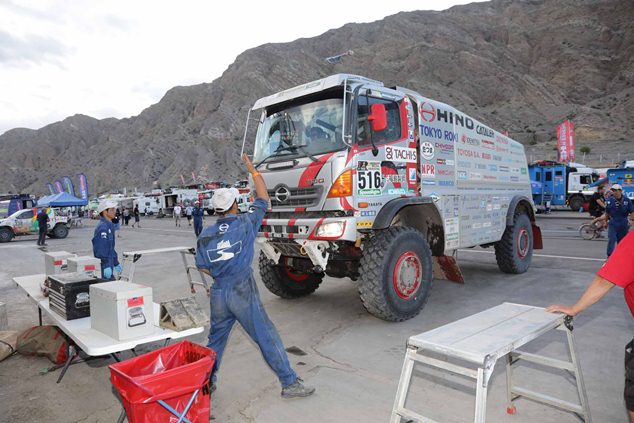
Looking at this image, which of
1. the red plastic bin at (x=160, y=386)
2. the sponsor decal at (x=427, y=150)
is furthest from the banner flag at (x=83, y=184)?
the red plastic bin at (x=160, y=386)

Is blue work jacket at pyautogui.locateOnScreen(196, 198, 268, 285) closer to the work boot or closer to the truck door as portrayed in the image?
the work boot

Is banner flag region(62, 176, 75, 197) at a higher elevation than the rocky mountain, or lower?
lower

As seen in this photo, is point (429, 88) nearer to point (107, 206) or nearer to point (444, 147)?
point (444, 147)

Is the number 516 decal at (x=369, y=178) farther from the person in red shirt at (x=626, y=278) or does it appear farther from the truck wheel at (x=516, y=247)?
the truck wheel at (x=516, y=247)

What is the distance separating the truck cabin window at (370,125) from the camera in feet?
17.4

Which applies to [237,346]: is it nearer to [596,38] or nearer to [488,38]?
[596,38]

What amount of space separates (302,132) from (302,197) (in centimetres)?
95

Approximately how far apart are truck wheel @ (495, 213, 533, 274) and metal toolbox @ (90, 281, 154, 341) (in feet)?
21.9

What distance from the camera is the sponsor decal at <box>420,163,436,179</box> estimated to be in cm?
604

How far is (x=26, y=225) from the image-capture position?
2436 cm

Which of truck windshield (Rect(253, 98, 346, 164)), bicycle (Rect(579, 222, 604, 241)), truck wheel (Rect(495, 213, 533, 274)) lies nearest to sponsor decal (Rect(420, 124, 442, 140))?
truck windshield (Rect(253, 98, 346, 164))

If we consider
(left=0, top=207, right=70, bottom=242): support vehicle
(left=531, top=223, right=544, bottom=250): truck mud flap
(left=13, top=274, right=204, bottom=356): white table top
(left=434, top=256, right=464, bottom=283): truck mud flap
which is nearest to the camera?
(left=13, top=274, right=204, bottom=356): white table top

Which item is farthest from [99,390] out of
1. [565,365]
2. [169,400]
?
[565,365]

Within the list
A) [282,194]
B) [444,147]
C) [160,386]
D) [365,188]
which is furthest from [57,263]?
[444,147]
